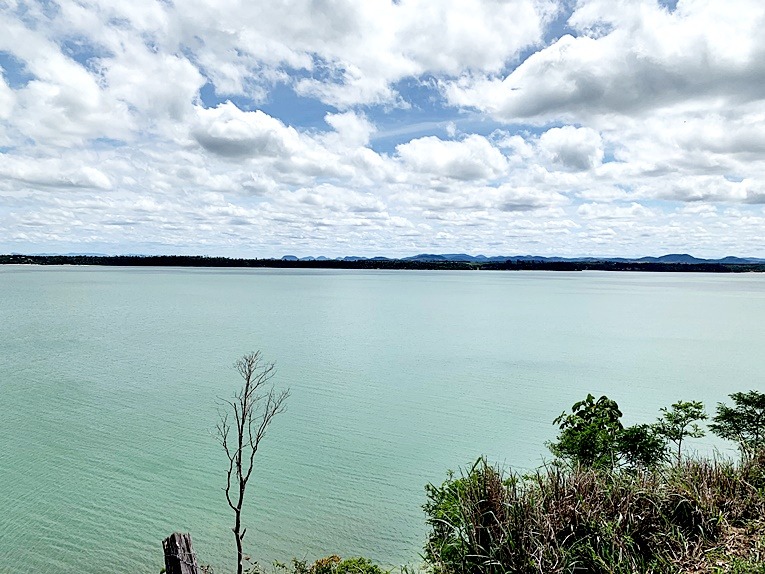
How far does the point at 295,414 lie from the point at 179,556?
13.7 metres

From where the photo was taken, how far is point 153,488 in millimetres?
11891

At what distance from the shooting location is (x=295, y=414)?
17922mm

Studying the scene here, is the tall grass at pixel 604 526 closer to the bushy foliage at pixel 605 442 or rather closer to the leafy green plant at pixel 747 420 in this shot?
the bushy foliage at pixel 605 442

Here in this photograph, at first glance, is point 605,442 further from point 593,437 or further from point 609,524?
point 609,524

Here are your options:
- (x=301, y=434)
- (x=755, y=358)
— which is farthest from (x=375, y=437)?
(x=755, y=358)

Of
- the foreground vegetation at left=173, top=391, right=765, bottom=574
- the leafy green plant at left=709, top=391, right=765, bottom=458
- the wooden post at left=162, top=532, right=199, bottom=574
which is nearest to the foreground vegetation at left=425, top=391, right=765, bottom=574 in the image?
the foreground vegetation at left=173, top=391, right=765, bottom=574

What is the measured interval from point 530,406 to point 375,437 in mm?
6334

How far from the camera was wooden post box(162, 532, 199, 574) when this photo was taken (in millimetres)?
4391

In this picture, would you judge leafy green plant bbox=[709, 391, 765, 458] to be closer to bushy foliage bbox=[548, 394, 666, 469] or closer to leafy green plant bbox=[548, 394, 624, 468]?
bushy foliage bbox=[548, 394, 666, 469]

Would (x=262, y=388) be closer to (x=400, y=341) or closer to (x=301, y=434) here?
(x=301, y=434)

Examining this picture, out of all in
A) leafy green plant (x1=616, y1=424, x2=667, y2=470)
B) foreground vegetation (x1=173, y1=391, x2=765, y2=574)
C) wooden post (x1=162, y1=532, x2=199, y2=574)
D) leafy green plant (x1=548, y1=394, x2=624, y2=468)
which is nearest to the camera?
wooden post (x1=162, y1=532, x2=199, y2=574)

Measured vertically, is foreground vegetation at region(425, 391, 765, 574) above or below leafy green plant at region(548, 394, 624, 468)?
above

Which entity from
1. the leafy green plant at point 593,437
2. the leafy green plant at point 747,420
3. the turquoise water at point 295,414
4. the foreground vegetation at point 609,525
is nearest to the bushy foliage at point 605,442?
the leafy green plant at point 593,437

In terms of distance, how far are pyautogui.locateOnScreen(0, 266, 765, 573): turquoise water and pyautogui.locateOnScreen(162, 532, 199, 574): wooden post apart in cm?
499
